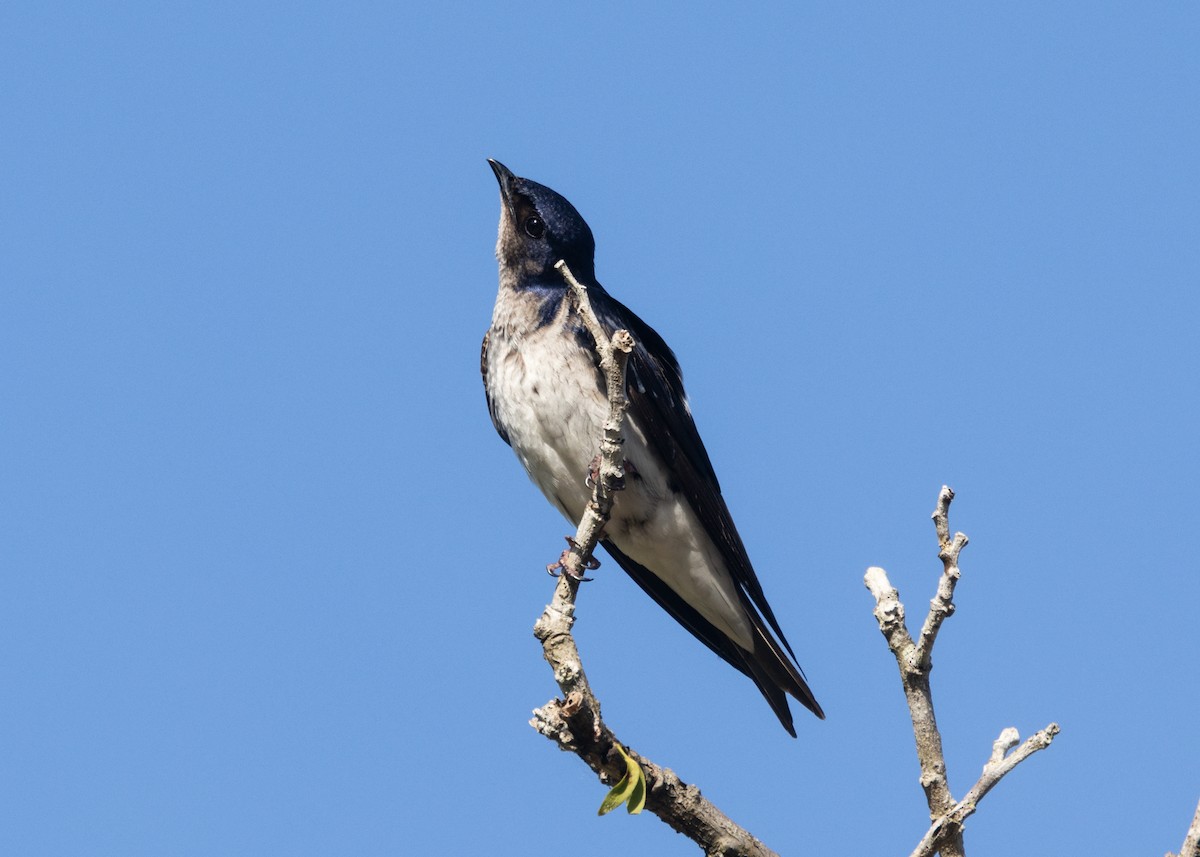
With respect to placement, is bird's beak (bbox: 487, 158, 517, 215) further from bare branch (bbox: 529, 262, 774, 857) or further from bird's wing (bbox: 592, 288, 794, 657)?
bare branch (bbox: 529, 262, 774, 857)

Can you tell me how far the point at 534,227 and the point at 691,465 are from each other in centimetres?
199

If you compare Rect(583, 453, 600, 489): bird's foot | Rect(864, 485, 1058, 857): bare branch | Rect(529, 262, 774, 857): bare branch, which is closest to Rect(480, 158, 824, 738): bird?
Rect(583, 453, 600, 489): bird's foot

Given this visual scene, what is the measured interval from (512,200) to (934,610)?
6052 mm

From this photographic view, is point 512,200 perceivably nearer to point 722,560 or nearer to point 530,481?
point 530,481

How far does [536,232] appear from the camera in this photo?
9.84m

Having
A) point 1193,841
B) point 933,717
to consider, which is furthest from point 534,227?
point 1193,841

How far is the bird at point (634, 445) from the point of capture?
28.5 ft

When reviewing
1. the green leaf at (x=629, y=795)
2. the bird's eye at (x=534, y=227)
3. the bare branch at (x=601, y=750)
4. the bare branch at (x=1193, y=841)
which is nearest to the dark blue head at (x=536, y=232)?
the bird's eye at (x=534, y=227)

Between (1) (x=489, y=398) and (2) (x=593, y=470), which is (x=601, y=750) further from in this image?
(1) (x=489, y=398)

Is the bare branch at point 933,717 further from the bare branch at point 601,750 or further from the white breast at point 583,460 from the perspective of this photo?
the white breast at point 583,460

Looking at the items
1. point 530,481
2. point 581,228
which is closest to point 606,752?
point 530,481

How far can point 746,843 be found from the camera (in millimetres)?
5227

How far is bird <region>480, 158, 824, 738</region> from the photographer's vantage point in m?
8.68

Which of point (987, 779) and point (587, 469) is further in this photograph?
point (587, 469)
